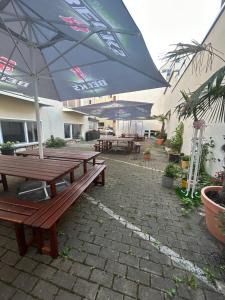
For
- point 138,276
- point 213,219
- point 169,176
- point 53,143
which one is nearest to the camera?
point 138,276

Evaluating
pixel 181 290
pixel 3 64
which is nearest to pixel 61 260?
pixel 181 290

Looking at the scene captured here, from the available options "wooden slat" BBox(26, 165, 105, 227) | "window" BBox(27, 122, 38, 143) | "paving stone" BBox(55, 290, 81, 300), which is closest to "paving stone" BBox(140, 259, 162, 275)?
"paving stone" BBox(55, 290, 81, 300)

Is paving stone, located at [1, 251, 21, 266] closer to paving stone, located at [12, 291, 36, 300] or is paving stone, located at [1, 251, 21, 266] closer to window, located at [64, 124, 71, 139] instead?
paving stone, located at [12, 291, 36, 300]

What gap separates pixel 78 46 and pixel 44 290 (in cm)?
358

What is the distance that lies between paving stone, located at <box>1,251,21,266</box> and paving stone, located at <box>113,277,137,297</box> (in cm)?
125

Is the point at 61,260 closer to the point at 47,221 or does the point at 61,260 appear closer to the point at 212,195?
the point at 47,221

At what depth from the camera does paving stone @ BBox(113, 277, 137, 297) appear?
1.51 meters

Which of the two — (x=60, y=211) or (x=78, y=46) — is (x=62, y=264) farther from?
(x=78, y=46)

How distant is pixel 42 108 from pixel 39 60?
624 cm

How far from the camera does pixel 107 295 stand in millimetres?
1477

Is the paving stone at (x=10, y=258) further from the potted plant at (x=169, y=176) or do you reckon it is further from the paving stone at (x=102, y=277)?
the potted plant at (x=169, y=176)

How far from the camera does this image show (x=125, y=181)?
15.1 feet

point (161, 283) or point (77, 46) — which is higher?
point (77, 46)

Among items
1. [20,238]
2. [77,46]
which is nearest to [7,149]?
[77,46]
